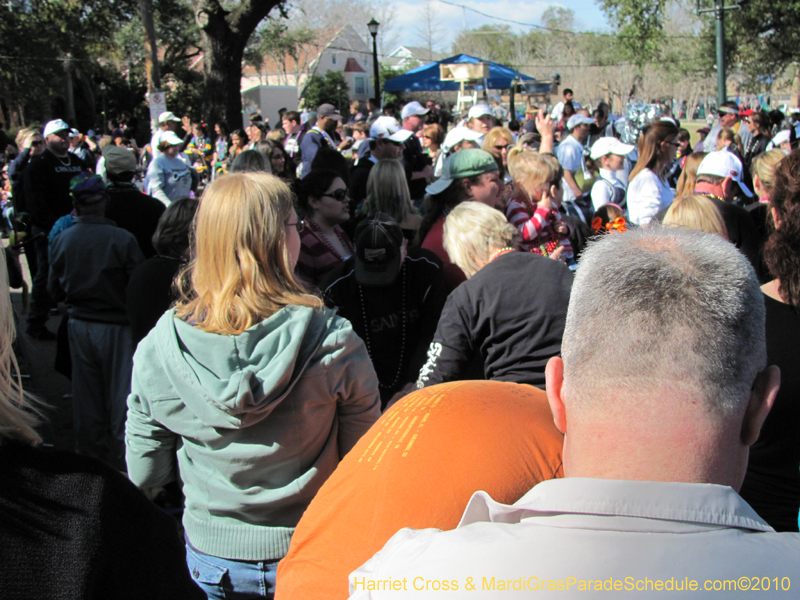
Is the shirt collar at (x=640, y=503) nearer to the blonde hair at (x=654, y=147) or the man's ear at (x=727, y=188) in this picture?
the man's ear at (x=727, y=188)

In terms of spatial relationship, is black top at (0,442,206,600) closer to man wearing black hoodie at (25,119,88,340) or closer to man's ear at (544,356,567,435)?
man's ear at (544,356,567,435)

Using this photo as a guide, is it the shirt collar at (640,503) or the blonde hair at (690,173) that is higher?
the blonde hair at (690,173)

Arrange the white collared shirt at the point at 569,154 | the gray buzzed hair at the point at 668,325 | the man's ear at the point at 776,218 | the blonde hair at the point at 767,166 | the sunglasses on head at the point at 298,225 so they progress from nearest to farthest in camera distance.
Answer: the gray buzzed hair at the point at 668,325
the sunglasses on head at the point at 298,225
the man's ear at the point at 776,218
the blonde hair at the point at 767,166
the white collared shirt at the point at 569,154

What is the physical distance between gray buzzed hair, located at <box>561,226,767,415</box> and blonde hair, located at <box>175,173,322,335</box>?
1.11 meters

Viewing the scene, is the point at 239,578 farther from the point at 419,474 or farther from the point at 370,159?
the point at 370,159

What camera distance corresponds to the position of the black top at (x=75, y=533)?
1.00m

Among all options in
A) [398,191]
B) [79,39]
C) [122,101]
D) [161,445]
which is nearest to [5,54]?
[79,39]

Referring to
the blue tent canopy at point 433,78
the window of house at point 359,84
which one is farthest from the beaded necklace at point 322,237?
the window of house at point 359,84

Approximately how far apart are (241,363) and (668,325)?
4.19ft

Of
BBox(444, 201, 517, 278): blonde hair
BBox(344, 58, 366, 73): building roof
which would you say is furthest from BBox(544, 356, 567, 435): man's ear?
BBox(344, 58, 366, 73): building roof

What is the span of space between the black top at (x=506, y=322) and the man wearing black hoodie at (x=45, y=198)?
552cm

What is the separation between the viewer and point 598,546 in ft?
2.67

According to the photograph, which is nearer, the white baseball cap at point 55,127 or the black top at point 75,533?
the black top at point 75,533

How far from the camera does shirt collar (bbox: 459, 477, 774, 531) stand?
84 cm
